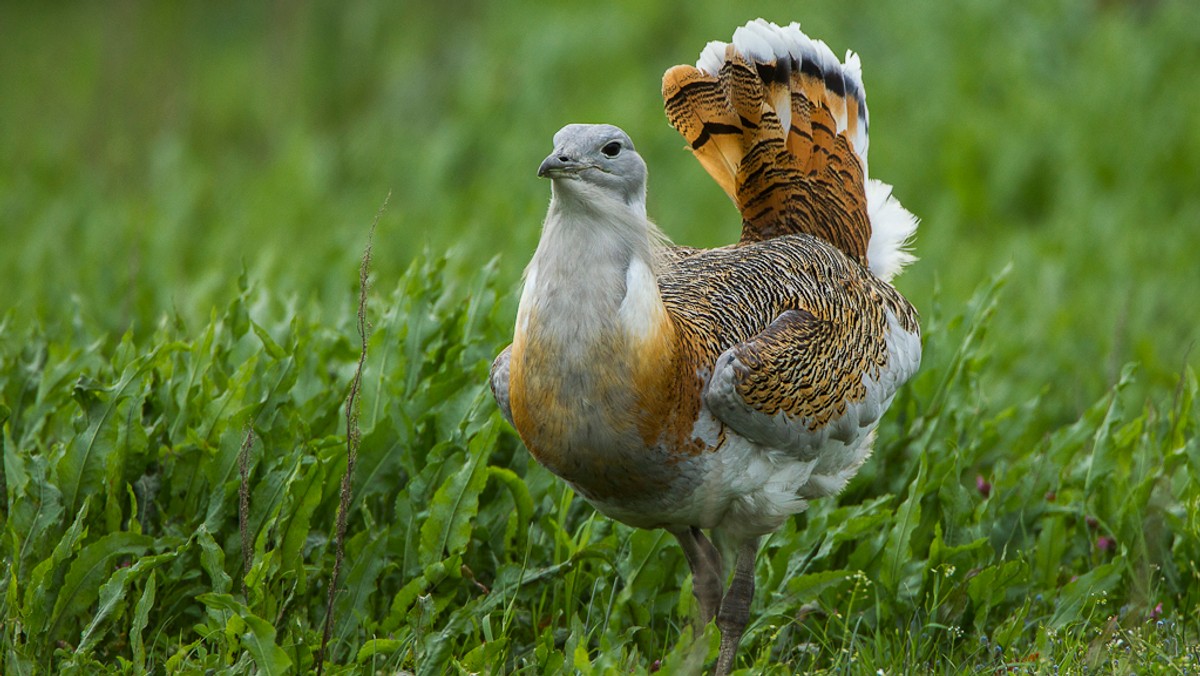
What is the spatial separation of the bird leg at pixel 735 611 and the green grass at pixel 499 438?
135 millimetres

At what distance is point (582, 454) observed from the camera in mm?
3129

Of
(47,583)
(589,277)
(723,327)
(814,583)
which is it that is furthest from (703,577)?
(47,583)

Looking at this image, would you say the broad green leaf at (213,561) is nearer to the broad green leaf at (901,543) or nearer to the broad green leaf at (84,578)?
the broad green leaf at (84,578)

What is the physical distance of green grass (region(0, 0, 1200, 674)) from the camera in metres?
3.51

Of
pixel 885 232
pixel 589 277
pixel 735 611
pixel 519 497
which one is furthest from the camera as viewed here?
pixel 885 232

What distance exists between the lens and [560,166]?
9.78 ft

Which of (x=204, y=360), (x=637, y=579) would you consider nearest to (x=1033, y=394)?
(x=637, y=579)

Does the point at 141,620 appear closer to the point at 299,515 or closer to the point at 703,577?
the point at 299,515

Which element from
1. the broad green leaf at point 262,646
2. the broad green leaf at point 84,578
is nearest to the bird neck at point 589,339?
the broad green leaf at point 262,646

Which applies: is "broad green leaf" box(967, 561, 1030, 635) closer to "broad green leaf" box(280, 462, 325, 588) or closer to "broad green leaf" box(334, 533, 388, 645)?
"broad green leaf" box(334, 533, 388, 645)

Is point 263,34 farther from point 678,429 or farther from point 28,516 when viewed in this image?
point 678,429

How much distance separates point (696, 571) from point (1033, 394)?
2.65 m

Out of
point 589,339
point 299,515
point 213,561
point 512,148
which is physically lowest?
point 213,561

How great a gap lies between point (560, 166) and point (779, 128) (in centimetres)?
143
